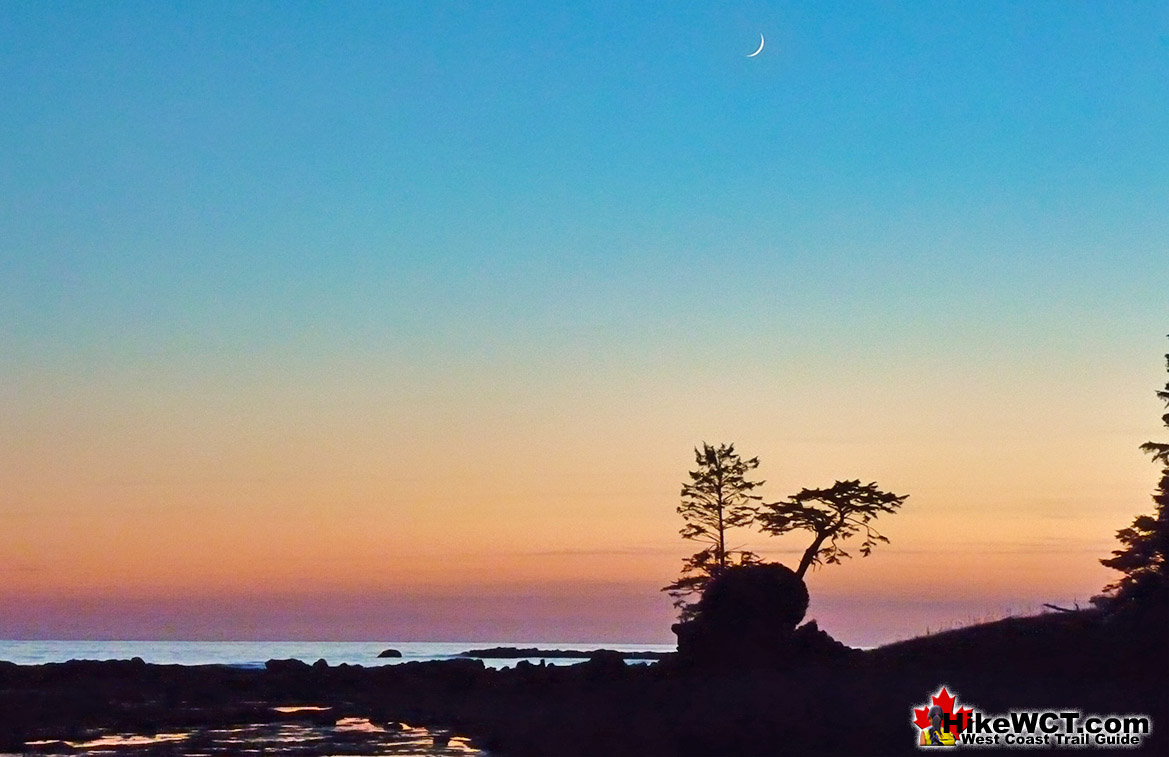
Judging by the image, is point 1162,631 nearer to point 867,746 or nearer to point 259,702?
point 867,746

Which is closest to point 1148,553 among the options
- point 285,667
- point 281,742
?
point 281,742

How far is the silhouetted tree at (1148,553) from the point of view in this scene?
46.6 m

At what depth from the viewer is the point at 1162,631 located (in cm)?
4188

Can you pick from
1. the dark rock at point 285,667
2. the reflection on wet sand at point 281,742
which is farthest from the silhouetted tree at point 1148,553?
the dark rock at point 285,667

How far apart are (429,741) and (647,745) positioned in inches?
454

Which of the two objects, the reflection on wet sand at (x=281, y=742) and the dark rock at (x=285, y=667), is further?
the dark rock at (x=285, y=667)

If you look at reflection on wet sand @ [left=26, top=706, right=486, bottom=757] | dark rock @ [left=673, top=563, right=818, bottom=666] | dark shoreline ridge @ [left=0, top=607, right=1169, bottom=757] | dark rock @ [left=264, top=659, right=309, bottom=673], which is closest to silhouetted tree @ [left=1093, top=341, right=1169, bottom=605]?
dark shoreline ridge @ [left=0, top=607, right=1169, bottom=757]

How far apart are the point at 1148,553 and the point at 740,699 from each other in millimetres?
23101

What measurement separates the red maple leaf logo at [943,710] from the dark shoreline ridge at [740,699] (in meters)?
0.42

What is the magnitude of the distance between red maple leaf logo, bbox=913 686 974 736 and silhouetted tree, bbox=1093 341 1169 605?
12.3m

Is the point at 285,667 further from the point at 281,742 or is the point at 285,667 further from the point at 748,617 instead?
the point at 281,742

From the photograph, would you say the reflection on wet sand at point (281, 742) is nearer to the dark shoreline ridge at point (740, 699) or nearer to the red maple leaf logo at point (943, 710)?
the dark shoreline ridge at point (740, 699)

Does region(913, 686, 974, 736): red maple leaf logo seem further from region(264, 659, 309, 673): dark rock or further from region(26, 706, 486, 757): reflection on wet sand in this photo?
region(264, 659, 309, 673): dark rock

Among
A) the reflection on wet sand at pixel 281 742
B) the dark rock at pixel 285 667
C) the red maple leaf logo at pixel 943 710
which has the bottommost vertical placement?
the reflection on wet sand at pixel 281 742
